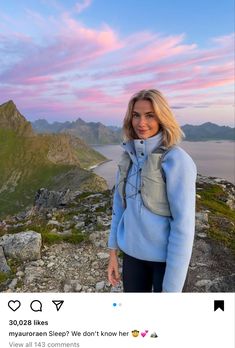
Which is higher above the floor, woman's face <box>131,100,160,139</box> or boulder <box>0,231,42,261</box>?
woman's face <box>131,100,160,139</box>

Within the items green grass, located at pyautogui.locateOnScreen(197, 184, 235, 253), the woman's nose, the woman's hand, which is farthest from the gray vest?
green grass, located at pyautogui.locateOnScreen(197, 184, 235, 253)

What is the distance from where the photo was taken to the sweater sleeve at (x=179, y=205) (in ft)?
14.0

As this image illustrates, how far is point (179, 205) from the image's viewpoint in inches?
169

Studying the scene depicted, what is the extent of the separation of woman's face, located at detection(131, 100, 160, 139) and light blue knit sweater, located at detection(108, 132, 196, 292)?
4.3 inches

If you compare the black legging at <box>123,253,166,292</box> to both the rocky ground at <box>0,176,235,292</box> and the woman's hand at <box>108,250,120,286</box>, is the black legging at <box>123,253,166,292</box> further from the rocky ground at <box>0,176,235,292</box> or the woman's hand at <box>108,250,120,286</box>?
the rocky ground at <box>0,176,235,292</box>

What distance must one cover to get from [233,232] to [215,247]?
2.50m

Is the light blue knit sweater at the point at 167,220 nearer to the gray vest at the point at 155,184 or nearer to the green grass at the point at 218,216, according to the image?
the gray vest at the point at 155,184

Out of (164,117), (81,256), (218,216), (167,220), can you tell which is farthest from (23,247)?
(218,216)

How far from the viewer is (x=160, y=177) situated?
177 inches

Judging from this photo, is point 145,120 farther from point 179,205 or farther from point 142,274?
point 142,274

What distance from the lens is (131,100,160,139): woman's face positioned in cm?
472
